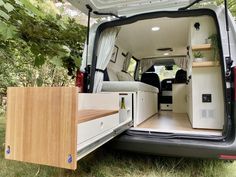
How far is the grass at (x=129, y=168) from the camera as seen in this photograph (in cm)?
188

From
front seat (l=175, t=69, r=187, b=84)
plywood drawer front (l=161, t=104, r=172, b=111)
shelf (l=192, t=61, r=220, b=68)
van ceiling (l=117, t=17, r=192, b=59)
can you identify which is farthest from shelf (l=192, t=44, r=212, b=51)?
plywood drawer front (l=161, t=104, r=172, b=111)

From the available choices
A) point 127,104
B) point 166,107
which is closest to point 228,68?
point 127,104

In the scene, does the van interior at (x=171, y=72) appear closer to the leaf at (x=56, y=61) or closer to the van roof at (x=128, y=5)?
the van roof at (x=128, y=5)

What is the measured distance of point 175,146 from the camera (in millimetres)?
1712

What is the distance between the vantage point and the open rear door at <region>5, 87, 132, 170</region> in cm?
108

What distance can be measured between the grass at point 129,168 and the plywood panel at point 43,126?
0.82 meters

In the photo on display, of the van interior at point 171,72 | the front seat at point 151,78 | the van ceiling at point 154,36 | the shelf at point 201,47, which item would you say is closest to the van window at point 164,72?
the van interior at point 171,72

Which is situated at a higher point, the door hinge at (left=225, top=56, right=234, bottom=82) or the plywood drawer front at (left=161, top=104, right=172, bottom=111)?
the door hinge at (left=225, top=56, right=234, bottom=82)

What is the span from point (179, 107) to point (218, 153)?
3.30m

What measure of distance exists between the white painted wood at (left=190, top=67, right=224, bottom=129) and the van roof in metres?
0.81

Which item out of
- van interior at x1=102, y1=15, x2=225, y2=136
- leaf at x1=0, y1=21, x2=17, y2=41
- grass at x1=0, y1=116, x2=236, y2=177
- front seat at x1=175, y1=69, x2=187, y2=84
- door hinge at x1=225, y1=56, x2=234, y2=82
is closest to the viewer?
leaf at x1=0, y1=21, x2=17, y2=41

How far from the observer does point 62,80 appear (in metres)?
7.02

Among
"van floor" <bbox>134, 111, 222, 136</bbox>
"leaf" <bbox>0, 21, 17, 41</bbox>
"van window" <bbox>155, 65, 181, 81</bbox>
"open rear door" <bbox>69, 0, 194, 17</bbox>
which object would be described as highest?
"open rear door" <bbox>69, 0, 194, 17</bbox>

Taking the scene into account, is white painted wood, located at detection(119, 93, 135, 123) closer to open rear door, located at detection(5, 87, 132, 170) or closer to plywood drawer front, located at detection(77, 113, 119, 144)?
plywood drawer front, located at detection(77, 113, 119, 144)
